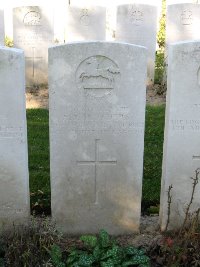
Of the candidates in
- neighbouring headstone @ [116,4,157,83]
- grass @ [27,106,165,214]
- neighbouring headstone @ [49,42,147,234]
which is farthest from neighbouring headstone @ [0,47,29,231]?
neighbouring headstone @ [116,4,157,83]

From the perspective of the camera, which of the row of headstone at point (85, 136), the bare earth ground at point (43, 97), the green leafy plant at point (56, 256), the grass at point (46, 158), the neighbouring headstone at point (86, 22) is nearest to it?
the green leafy plant at point (56, 256)

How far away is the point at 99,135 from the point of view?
4164 mm

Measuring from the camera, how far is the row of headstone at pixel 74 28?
364 inches

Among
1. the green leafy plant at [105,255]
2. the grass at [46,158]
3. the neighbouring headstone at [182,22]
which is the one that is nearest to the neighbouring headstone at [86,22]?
the neighbouring headstone at [182,22]

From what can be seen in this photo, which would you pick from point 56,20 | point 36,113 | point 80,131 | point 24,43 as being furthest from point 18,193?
point 56,20

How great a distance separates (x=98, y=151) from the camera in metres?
4.23

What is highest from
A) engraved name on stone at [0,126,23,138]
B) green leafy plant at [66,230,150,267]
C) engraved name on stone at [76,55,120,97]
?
engraved name on stone at [76,55,120,97]

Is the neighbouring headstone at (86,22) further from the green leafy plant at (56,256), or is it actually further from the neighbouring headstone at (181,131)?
the green leafy plant at (56,256)

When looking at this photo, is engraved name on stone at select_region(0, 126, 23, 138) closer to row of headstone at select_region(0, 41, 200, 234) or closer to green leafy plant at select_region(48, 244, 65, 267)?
row of headstone at select_region(0, 41, 200, 234)

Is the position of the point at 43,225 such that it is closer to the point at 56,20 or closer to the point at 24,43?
the point at 24,43

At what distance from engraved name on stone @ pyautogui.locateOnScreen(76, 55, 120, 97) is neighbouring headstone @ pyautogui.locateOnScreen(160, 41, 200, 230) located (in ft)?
1.69

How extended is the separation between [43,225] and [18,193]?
1.33 feet

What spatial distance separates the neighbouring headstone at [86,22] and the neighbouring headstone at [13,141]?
20.1 feet

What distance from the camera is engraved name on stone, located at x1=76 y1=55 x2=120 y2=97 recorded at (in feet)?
13.0
